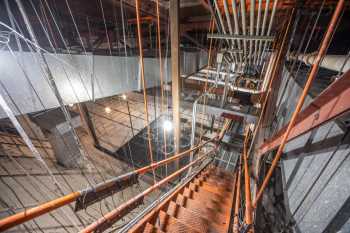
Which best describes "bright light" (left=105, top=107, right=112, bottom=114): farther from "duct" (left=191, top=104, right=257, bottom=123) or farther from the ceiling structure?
"duct" (left=191, top=104, right=257, bottom=123)

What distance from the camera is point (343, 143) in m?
1.89

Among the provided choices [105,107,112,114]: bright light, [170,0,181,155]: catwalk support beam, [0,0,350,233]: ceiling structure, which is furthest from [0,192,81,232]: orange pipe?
[105,107,112,114]: bright light

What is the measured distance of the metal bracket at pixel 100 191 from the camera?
1.38 metres

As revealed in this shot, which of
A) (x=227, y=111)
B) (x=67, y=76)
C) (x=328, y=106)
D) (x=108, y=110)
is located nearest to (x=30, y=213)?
(x=328, y=106)

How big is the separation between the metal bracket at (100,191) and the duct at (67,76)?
1791 mm

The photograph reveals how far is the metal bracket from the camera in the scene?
1.38m

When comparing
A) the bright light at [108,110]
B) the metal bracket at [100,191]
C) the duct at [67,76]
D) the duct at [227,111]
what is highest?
the duct at [67,76]

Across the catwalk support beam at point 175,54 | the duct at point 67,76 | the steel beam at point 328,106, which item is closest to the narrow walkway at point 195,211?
the steel beam at point 328,106

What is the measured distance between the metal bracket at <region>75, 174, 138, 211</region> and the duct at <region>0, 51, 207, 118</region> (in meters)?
1.79

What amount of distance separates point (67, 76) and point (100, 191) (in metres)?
2.50

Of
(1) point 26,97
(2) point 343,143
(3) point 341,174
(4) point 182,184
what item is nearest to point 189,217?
(4) point 182,184

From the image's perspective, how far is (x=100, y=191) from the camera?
1512 mm

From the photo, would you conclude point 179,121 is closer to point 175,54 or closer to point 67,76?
point 175,54

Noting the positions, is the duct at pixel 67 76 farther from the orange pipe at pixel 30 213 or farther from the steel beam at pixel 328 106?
the steel beam at pixel 328 106
